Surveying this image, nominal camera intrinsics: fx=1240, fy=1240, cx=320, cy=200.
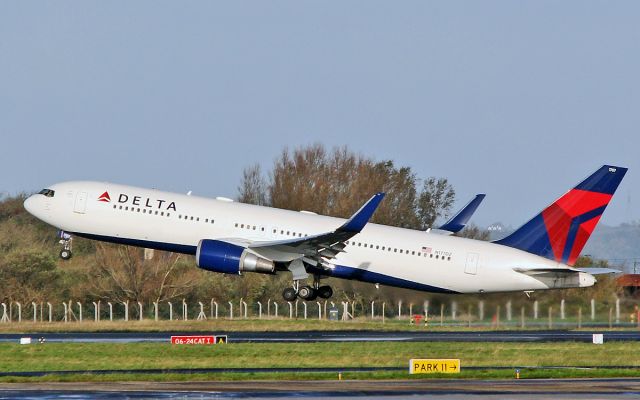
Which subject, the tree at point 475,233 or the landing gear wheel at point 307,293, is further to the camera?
the tree at point 475,233

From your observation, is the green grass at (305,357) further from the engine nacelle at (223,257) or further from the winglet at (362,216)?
the engine nacelle at (223,257)

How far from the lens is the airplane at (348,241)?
5241cm

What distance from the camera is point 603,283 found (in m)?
59.5

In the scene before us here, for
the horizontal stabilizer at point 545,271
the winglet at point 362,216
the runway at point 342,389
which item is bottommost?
the runway at point 342,389

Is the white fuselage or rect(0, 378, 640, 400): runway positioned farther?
the white fuselage

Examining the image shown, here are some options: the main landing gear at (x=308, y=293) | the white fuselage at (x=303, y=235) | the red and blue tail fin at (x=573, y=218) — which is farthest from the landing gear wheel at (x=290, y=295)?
the red and blue tail fin at (x=573, y=218)

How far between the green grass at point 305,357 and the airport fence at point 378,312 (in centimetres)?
639

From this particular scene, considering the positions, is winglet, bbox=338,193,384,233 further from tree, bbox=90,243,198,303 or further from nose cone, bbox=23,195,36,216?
tree, bbox=90,243,198,303

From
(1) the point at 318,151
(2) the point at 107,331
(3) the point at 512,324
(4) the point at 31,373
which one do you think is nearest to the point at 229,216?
(2) the point at 107,331

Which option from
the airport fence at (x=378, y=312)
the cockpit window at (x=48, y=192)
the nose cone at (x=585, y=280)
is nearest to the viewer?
the nose cone at (x=585, y=280)

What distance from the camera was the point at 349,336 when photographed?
5291 centimetres

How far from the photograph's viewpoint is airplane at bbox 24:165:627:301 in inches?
2063

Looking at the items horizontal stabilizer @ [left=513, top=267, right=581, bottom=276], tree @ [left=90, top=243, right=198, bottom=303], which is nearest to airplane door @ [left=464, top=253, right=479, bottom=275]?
horizontal stabilizer @ [left=513, top=267, right=581, bottom=276]

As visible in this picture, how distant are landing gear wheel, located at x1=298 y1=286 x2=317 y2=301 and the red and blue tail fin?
9302 mm
